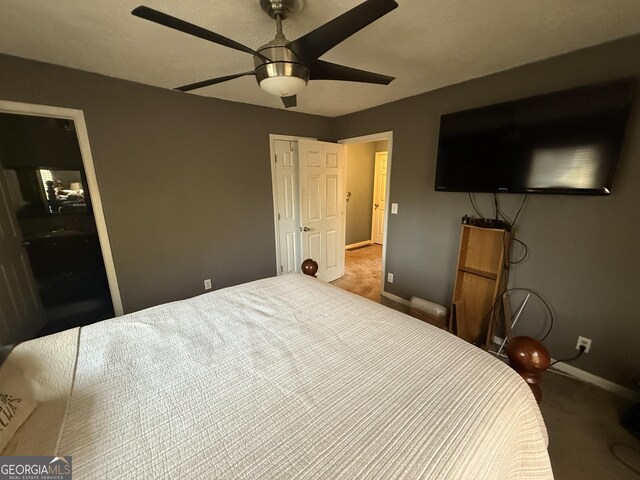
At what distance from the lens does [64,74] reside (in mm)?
1835

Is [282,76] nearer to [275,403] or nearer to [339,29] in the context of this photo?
[339,29]

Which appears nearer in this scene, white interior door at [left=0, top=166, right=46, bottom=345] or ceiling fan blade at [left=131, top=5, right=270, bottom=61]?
ceiling fan blade at [left=131, top=5, right=270, bottom=61]

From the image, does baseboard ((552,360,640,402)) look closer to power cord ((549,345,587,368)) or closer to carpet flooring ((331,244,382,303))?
power cord ((549,345,587,368))

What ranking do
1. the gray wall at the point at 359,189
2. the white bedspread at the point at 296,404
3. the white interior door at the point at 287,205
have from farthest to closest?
the gray wall at the point at 359,189, the white interior door at the point at 287,205, the white bedspread at the point at 296,404

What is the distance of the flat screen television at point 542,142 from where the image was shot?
1.54 m

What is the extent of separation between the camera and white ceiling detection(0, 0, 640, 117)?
1.23 meters

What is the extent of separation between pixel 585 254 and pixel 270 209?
2905 millimetres

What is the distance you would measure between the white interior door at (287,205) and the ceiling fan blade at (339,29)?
78.7 inches

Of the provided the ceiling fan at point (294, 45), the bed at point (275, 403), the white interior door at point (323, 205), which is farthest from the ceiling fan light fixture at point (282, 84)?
the white interior door at point (323, 205)

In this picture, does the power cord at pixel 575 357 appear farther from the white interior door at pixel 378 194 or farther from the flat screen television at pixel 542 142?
the white interior door at pixel 378 194

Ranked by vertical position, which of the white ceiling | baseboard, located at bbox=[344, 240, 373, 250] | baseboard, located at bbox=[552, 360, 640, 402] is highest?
the white ceiling

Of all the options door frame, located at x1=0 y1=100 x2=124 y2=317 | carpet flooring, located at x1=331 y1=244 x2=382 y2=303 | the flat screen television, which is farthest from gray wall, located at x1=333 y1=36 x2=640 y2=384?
door frame, located at x1=0 y1=100 x2=124 y2=317

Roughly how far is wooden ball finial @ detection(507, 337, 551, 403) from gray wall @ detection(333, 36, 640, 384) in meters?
1.31

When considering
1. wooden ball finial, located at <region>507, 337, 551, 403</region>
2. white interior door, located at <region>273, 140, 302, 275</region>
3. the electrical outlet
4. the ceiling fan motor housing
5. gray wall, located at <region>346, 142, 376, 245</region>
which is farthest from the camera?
gray wall, located at <region>346, 142, 376, 245</region>
